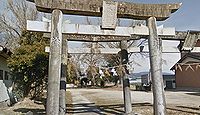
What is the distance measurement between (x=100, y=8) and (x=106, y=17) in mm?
289

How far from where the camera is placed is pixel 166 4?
24.5 feet

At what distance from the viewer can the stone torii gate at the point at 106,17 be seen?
630 centimetres

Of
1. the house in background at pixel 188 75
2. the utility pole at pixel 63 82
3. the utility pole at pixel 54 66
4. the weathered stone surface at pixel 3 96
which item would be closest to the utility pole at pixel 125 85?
the utility pole at pixel 63 82

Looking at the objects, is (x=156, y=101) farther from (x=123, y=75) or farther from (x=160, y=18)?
(x=123, y=75)

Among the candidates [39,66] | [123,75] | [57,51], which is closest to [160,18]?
[57,51]

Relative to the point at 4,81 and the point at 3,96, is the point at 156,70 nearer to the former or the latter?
the point at 3,96

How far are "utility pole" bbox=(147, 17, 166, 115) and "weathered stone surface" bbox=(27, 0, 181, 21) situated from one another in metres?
0.26

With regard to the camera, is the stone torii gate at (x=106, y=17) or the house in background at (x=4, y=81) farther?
the house in background at (x=4, y=81)

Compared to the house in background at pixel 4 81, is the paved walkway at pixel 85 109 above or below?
below

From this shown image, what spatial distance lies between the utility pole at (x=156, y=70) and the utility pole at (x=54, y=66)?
8.44ft

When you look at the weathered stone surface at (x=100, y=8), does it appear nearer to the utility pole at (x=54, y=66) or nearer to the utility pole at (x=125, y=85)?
the utility pole at (x=54, y=66)

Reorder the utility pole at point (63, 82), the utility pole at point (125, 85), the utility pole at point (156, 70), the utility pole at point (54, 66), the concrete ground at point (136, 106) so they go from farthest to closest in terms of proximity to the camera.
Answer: the concrete ground at point (136, 106)
the utility pole at point (125, 85)
the utility pole at point (63, 82)
the utility pole at point (156, 70)
the utility pole at point (54, 66)

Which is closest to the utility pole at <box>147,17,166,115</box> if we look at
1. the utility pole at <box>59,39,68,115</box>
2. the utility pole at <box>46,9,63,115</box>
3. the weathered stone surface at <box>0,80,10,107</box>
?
the utility pole at <box>46,9,63,115</box>

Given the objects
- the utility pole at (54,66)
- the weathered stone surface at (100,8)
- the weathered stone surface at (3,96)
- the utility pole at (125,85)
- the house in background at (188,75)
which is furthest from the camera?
the house in background at (188,75)
